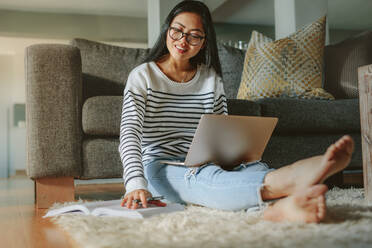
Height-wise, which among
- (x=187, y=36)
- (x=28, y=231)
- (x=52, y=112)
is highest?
(x=187, y=36)

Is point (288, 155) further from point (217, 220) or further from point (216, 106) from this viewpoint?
point (217, 220)

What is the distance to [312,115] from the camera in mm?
1917

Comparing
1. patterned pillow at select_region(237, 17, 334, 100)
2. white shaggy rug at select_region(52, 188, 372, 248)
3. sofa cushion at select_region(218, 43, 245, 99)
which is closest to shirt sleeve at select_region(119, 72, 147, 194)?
white shaggy rug at select_region(52, 188, 372, 248)

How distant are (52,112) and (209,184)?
781mm

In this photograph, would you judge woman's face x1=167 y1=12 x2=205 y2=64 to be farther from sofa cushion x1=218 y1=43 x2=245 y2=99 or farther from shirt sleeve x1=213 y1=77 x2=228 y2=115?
sofa cushion x1=218 y1=43 x2=245 y2=99

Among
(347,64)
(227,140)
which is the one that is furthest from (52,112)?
(347,64)

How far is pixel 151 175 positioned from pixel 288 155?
751 mm

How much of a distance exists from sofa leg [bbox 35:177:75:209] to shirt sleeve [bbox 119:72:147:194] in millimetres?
474

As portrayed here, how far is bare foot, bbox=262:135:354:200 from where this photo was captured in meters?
0.86

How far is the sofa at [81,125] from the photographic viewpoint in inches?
63.4

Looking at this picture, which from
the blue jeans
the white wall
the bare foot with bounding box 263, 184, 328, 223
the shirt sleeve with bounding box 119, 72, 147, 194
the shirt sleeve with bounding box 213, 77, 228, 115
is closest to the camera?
the bare foot with bounding box 263, 184, 328, 223

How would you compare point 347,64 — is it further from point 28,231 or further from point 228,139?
point 28,231

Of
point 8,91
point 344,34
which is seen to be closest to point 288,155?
point 8,91

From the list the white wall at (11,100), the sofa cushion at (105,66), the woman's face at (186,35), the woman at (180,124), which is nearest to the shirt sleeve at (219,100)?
the woman at (180,124)
